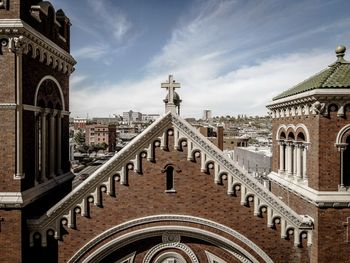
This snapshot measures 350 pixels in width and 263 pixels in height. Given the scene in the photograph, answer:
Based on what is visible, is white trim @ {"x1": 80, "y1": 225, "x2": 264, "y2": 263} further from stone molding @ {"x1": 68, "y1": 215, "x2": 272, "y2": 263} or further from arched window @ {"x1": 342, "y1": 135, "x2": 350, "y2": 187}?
arched window @ {"x1": 342, "y1": 135, "x2": 350, "y2": 187}

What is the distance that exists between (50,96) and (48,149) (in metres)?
2.29

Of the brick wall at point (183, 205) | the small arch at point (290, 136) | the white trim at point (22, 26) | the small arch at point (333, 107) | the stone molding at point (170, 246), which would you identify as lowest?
the stone molding at point (170, 246)

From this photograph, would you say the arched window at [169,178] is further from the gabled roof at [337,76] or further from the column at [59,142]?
the gabled roof at [337,76]

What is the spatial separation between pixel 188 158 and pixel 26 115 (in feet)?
19.8

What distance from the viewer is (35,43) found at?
11.3 m

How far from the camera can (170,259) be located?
1162 centimetres

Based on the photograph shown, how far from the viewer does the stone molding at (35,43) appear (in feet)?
33.3

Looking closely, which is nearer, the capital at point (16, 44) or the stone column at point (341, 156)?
the capital at point (16, 44)

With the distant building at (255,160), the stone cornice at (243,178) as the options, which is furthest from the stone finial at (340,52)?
the distant building at (255,160)

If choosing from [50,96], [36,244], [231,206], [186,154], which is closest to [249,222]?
[231,206]

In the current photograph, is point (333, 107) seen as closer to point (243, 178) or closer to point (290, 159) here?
point (290, 159)

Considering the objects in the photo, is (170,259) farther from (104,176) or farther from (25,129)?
(25,129)

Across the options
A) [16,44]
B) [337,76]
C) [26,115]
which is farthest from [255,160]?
[16,44]

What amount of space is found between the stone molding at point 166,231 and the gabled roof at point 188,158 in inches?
41.6
